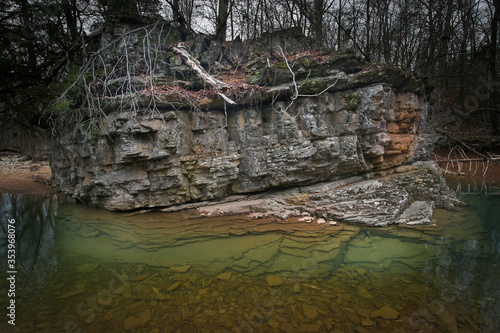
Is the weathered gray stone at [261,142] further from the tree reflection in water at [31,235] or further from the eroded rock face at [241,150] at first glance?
the tree reflection in water at [31,235]

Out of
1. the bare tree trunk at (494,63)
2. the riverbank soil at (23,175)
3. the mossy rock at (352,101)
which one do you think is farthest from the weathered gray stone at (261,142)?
the bare tree trunk at (494,63)

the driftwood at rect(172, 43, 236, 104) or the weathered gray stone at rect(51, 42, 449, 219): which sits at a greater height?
the driftwood at rect(172, 43, 236, 104)

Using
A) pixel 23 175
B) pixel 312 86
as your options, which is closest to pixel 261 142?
pixel 312 86

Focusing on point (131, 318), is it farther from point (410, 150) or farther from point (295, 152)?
point (410, 150)

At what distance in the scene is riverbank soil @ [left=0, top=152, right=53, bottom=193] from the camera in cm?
1195

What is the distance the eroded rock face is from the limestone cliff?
3 cm

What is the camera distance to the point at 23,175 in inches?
560

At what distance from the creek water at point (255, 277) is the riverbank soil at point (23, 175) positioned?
21.1ft

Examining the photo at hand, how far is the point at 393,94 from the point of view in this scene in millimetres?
8211

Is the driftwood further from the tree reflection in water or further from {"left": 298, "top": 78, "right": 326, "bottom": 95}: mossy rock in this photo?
the tree reflection in water

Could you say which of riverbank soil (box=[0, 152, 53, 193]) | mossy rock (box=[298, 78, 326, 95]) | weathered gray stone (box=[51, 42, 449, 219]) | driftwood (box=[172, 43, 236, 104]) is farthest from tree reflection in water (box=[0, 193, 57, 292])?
mossy rock (box=[298, 78, 326, 95])

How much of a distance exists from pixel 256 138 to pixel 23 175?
14494 mm

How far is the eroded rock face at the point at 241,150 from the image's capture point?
24.5ft

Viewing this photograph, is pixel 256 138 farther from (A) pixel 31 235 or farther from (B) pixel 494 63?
(B) pixel 494 63
